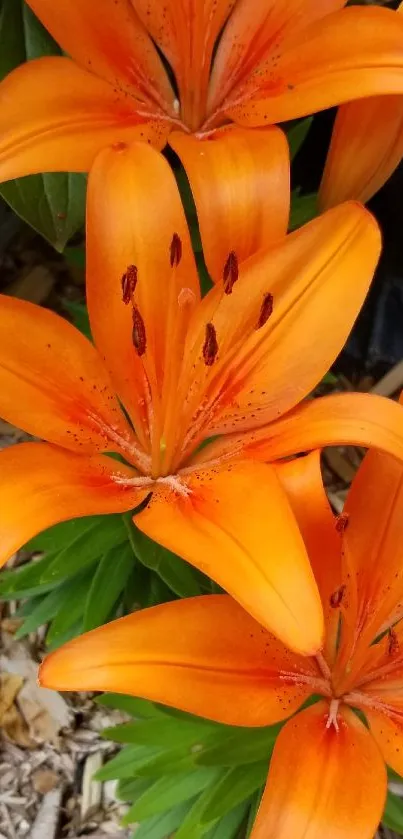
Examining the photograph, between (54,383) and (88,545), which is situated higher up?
(54,383)

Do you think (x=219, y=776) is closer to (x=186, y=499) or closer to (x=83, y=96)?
(x=186, y=499)

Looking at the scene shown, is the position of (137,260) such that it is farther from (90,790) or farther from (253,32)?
(90,790)

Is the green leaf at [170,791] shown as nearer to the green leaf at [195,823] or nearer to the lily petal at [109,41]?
the green leaf at [195,823]

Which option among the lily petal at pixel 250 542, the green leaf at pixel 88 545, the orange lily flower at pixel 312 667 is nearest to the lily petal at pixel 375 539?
the orange lily flower at pixel 312 667

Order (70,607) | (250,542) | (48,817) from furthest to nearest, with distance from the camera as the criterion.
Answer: (48,817), (70,607), (250,542)

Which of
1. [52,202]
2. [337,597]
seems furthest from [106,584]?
[52,202]

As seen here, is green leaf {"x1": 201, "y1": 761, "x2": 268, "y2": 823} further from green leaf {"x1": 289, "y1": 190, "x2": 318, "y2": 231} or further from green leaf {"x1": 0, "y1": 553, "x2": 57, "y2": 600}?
green leaf {"x1": 289, "y1": 190, "x2": 318, "y2": 231}
